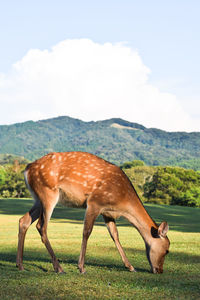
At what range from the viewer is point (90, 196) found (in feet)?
25.3

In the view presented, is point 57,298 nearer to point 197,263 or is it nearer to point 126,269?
point 126,269

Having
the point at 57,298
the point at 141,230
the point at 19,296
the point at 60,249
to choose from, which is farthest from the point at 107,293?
the point at 60,249

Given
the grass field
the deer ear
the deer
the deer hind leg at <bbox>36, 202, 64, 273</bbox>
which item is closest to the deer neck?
the deer

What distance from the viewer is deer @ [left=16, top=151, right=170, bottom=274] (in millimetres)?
7680

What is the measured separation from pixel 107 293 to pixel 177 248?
6.04 meters

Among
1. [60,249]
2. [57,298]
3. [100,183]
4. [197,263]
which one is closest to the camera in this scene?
[57,298]

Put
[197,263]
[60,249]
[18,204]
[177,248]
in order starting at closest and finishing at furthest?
1. [197,263]
2. [60,249]
3. [177,248]
4. [18,204]

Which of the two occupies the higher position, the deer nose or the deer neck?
the deer neck

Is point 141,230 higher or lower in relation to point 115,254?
higher

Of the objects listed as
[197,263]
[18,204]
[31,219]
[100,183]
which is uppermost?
[100,183]

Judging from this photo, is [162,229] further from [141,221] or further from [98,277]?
[98,277]

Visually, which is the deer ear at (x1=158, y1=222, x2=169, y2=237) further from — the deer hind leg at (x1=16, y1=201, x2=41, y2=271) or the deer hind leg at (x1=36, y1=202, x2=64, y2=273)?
the deer hind leg at (x1=16, y1=201, x2=41, y2=271)

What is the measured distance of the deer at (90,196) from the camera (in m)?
7.68

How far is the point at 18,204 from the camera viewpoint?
1373 inches
